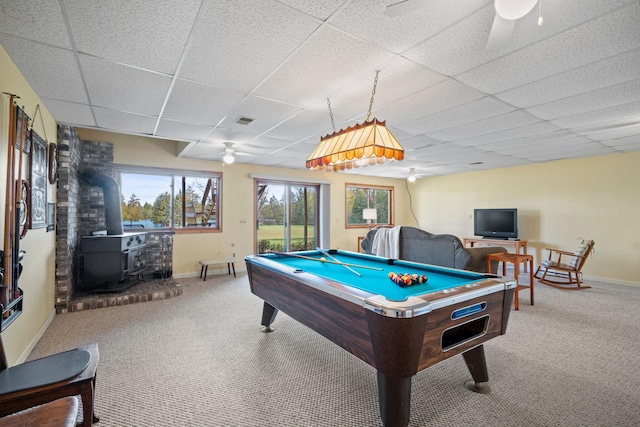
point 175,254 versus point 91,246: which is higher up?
point 91,246

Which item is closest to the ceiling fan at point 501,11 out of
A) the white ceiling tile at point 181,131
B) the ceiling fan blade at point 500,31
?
the ceiling fan blade at point 500,31

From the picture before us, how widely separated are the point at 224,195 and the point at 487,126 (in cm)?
472

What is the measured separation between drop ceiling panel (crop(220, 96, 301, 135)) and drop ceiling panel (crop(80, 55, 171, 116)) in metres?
0.71

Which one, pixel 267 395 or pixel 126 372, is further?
pixel 126 372

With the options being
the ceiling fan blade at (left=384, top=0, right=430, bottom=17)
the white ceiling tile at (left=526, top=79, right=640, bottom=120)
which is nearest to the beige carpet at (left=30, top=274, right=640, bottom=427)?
the ceiling fan blade at (left=384, top=0, right=430, bottom=17)

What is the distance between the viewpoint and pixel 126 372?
2.29m

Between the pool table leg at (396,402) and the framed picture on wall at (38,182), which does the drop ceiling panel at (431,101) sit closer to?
the pool table leg at (396,402)

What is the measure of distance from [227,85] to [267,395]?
2.44 m

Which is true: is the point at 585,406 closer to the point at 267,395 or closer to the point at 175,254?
the point at 267,395

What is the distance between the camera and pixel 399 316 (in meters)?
1.41

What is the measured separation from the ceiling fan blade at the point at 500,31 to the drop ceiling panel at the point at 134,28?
4.90 ft

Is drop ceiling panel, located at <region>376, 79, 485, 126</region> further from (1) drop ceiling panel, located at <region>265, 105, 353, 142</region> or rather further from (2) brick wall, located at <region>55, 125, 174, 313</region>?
(2) brick wall, located at <region>55, 125, 174, 313</region>

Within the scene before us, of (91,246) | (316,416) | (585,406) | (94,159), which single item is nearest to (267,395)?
(316,416)

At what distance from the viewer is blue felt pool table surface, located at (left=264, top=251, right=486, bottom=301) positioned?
1960 mm
